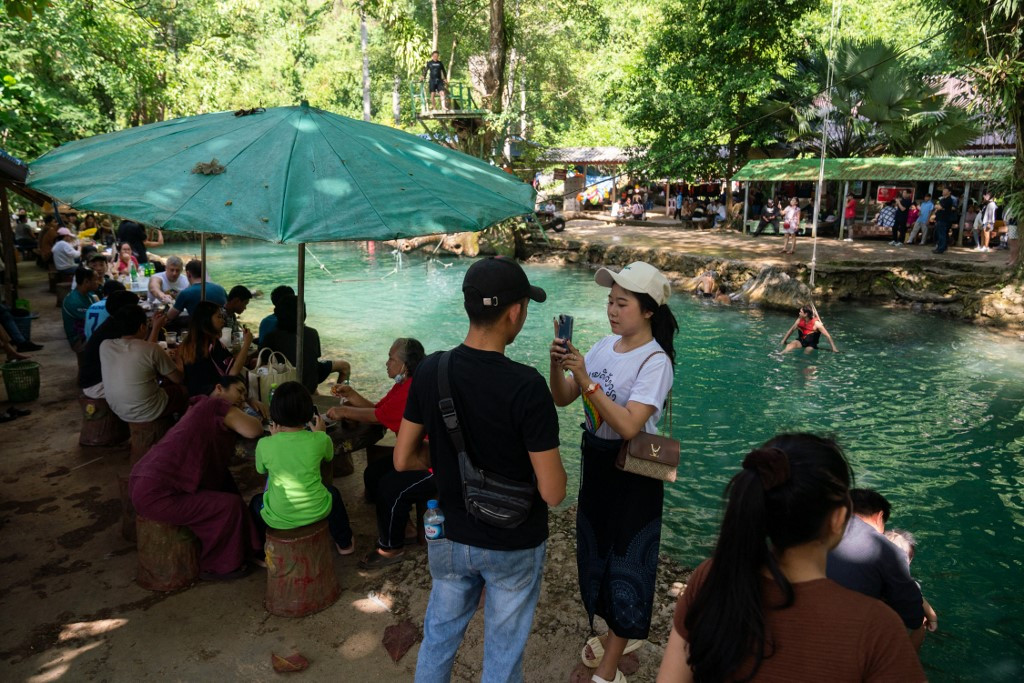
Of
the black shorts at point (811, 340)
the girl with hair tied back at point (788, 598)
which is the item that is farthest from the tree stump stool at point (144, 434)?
the black shorts at point (811, 340)

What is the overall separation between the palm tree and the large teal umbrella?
18.6 m

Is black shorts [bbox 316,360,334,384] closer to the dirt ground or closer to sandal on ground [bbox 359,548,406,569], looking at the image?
the dirt ground

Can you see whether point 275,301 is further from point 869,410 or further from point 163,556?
point 869,410

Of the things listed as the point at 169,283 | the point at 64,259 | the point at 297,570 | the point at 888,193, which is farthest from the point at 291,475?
the point at 888,193

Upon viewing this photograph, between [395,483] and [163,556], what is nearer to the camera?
[163,556]

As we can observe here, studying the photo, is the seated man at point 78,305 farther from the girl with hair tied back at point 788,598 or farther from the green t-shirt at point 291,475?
the girl with hair tied back at point 788,598

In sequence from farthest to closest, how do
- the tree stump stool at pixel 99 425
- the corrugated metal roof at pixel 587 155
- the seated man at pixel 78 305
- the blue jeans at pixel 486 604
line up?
1. the corrugated metal roof at pixel 587 155
2. the seated man at pixel 78 305
3. the tree stump stool at pixel 99 425
4. the blue jeans at pixel 486 604

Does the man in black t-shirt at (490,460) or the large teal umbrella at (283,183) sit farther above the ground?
the large teal umbrella at (283,183)

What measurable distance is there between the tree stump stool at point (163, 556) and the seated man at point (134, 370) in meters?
1.53

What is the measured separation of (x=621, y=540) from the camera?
9.78 feet

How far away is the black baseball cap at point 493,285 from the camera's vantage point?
7.60ft

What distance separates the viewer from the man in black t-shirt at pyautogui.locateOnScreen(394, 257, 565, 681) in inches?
89.6

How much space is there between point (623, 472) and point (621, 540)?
29 cm

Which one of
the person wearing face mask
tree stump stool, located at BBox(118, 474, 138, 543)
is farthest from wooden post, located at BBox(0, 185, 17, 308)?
the person wearing face mask
